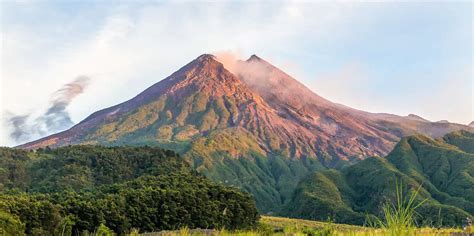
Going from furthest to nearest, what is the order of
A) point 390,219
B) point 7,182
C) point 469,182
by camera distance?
point 469,182
point 7,182
point 390,219

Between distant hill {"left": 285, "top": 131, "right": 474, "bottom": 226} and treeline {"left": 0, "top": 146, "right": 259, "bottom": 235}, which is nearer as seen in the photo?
treeline {"left": 0, "top": 146, "right": 259, "bottom": 235}

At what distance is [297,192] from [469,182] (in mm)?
61364

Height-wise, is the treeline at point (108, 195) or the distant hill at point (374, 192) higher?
the treeline at point (108, 195)

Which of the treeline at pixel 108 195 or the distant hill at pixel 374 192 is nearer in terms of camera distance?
the treeline at pixel 108 195

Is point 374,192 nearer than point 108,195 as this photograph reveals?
No

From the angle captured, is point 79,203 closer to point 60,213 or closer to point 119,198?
point 60,213

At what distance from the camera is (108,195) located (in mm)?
71875

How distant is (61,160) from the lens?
390ft

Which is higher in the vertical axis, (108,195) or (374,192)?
(108,195)

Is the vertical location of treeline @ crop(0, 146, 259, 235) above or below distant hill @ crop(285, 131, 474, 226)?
above

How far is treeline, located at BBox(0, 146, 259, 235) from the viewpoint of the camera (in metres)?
59.5

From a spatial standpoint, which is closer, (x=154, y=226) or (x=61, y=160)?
(x=154, y=226)

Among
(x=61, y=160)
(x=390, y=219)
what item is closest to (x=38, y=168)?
(x=61, y=160)

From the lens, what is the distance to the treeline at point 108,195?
59.5 meters
